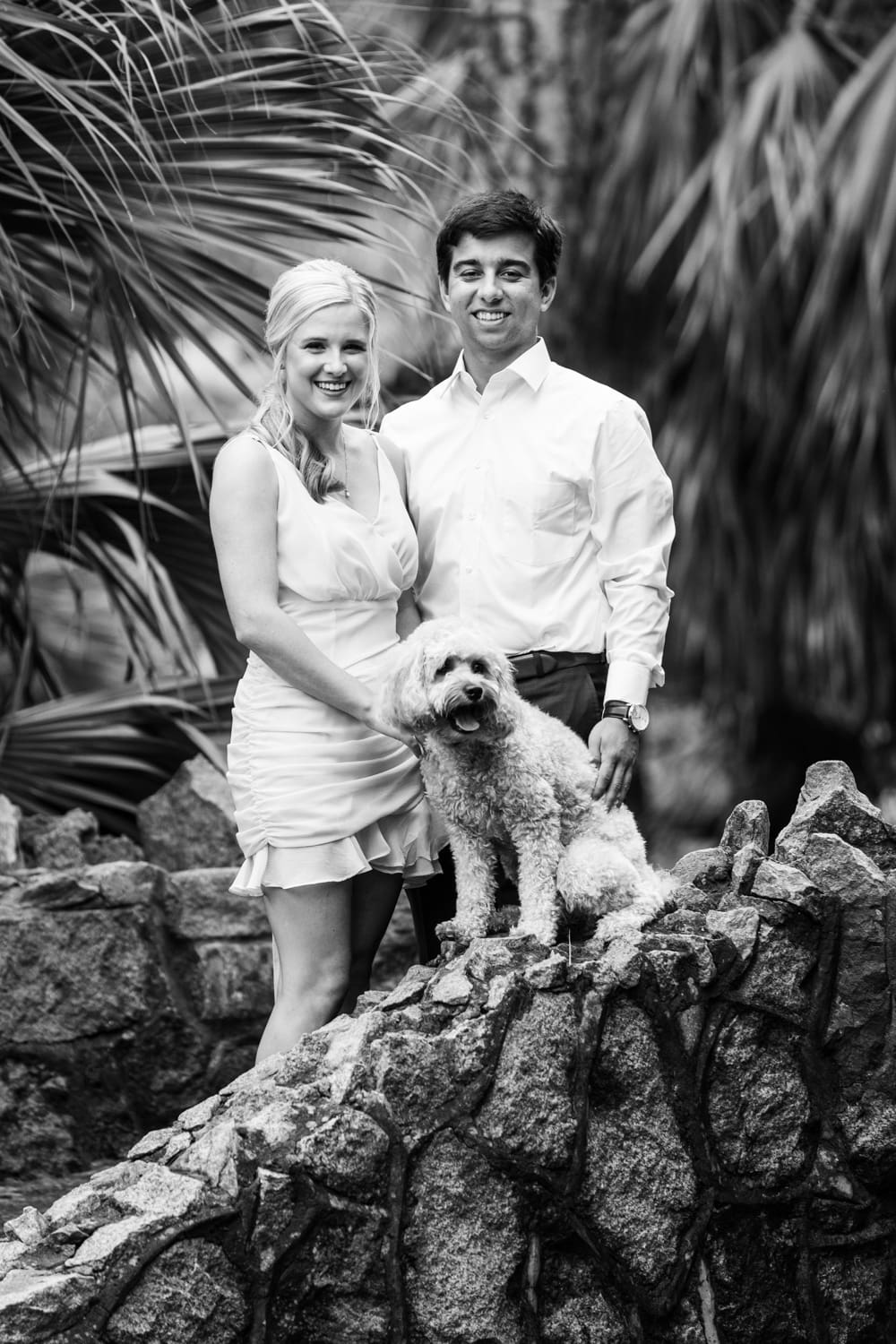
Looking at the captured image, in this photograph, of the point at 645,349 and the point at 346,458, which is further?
the point at 645,349

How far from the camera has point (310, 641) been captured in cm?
338

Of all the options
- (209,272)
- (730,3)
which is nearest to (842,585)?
(730,3)

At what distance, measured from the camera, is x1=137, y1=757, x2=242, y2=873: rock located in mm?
5117

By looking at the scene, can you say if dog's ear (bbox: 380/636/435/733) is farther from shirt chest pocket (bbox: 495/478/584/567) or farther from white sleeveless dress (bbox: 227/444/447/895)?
shirt chest pocket (bbox: 495/478/584/567)

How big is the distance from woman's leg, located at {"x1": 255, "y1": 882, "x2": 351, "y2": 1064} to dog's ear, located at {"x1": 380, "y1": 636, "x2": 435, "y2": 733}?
16.2 inches

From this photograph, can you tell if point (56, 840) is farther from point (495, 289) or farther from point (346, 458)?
point (495, 289)

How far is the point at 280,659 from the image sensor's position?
11.0 ft

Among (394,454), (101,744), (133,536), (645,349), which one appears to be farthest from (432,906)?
(645,349)

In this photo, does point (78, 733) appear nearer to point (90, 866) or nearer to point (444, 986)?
point (90, 866)

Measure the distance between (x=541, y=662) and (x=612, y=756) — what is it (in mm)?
270

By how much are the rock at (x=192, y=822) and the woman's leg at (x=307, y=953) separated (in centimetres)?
167

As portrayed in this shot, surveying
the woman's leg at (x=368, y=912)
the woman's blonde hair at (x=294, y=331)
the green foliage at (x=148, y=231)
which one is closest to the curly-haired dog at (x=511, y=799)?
the woman's leg at (x=368, y=912)

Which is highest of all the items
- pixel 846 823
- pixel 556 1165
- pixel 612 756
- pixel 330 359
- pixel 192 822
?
pixel 330 359

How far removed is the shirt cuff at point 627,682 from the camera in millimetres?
3518
